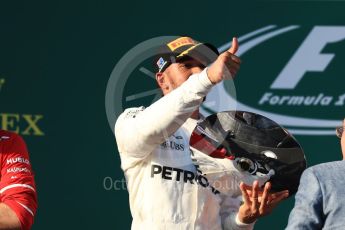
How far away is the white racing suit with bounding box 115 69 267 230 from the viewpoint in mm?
3900

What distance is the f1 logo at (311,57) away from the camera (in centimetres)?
551

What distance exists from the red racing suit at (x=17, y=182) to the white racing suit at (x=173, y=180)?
1.39ft

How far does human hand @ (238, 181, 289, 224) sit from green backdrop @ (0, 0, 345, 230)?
157 cm

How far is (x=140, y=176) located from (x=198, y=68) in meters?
0.55

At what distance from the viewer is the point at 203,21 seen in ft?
18.4

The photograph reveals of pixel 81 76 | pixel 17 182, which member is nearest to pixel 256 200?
pixel 17 182

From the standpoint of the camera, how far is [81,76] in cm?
567

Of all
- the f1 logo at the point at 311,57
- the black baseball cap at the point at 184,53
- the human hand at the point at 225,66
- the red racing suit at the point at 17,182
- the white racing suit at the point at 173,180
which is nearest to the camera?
the human hand at the point at 225,66

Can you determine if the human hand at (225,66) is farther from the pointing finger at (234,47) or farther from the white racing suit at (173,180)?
the white racing suit at (173,180)

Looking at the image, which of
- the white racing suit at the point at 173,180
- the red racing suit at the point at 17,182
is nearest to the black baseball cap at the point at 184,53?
the white racing suit at the point at 173,180

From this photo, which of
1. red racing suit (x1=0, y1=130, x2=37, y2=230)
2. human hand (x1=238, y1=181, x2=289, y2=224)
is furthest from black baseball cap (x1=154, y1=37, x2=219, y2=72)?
red racing suit (x1=0, y1=130, x2=37, y2=230)

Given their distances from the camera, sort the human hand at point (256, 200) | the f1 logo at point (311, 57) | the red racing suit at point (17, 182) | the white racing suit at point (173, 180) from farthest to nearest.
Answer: the f1 logo at point (311, 57) < the white racing suit at point (173, 180) < the human hand at point (256, 200) < the red racing suit at point (17, 182)

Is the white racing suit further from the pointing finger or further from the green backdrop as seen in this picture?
the green backdrop

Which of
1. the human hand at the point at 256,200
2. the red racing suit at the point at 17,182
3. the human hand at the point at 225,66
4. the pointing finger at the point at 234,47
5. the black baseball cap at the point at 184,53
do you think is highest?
the pointing finger at the point at 234,47
